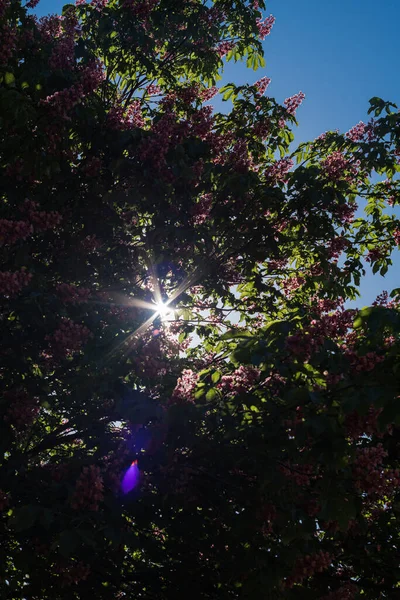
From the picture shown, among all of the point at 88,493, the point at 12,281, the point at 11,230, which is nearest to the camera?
the point at 88,493

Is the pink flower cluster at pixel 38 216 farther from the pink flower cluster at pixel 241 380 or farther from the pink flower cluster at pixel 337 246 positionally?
the pink flower cluster at pixel 337 246

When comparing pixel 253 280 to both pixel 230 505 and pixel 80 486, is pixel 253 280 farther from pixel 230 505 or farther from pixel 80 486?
pixel 80 486

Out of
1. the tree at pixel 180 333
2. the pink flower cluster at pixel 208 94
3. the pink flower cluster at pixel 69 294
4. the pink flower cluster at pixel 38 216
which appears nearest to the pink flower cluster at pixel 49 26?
the tree at pixel 180 333

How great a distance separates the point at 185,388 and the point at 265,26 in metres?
5.92

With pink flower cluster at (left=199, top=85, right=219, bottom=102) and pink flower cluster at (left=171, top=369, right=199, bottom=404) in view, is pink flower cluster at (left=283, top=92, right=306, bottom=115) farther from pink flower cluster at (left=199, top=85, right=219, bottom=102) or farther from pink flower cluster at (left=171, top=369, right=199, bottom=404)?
pink flower cluster at (left=171, top=369, right=199, bottom=404)

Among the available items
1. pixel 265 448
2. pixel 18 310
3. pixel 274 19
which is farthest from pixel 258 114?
pixel 265 448

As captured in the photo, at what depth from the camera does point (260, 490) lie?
379 cm

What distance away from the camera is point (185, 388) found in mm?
4293

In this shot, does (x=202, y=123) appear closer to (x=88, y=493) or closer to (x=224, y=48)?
(x=224, y=48)

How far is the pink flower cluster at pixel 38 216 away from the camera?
4574mm

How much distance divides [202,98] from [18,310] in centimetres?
412

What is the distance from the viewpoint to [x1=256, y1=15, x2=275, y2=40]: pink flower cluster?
7328mm

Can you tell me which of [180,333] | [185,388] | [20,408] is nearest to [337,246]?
[180,333]

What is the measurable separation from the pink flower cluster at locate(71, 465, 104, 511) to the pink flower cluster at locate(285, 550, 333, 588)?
1.63 meters
